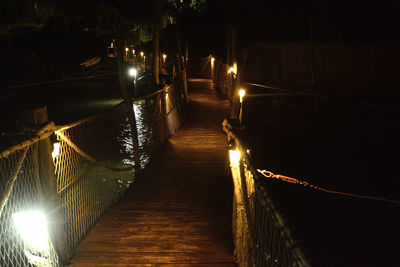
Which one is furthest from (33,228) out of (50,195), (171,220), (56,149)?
(171,220)

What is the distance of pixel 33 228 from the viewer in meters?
3.83

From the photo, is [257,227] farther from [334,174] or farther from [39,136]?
[334,174]

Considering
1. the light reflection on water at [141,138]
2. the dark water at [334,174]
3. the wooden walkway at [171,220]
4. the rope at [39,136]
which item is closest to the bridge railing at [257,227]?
the dark water at [334,174]

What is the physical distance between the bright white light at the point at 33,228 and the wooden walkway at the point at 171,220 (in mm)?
591

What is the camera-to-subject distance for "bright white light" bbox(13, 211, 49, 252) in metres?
3.77

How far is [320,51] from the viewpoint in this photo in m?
13.0

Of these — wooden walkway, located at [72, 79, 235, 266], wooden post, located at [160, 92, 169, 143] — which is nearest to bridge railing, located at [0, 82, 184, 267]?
wooden walkway, located at [72, 79, 235, 266]

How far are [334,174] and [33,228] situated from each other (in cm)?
759

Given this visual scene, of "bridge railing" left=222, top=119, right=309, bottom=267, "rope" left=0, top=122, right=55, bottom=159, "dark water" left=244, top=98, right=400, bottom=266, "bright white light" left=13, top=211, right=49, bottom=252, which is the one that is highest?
"rope" left=0, top=122, right=55, bottom=159

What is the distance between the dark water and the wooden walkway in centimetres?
117

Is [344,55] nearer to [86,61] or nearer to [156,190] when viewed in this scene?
[156,190]

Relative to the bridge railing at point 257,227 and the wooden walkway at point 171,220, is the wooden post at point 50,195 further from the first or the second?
the bridge railing at point 257,227

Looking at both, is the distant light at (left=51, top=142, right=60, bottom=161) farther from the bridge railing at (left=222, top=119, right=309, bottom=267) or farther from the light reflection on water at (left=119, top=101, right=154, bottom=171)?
the light reflection on water at (left=119, top=101, right=154, bottom=171)

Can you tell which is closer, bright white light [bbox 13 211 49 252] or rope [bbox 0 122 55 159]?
rope [bbox 0 122 55 159]
